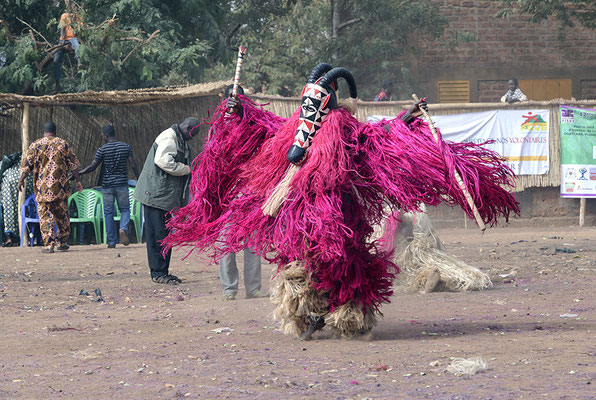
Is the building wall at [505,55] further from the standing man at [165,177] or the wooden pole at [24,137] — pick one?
the standing man at [165,177]

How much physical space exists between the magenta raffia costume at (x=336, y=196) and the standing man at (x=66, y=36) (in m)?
9.65

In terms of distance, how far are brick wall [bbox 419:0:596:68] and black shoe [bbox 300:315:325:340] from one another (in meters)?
14.9

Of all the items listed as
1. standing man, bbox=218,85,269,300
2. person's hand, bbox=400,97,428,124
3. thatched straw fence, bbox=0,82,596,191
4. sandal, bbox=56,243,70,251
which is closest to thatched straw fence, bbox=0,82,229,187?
thatched straw fence, bbox=0,82,596,191

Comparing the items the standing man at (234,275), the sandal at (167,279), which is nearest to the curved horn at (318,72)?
the standing man at (234,275)

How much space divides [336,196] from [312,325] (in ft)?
3.23

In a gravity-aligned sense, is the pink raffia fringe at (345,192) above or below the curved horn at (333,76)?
below

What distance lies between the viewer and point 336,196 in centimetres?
570

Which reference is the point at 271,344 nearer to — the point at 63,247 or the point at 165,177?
the point at 165,177

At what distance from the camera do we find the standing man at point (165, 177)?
8977mm

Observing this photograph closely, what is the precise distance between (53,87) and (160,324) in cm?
1090

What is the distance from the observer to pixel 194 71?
18062 mm

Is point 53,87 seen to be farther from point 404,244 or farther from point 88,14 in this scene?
point 404,244

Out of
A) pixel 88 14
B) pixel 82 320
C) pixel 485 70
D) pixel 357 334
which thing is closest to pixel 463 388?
pixel 357 334

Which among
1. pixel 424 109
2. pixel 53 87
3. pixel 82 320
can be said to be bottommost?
pixel 82 320
